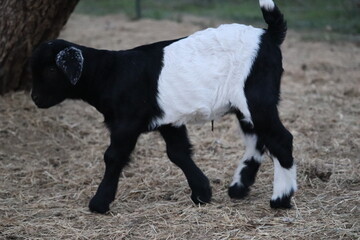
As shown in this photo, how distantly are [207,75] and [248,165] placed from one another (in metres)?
0.97

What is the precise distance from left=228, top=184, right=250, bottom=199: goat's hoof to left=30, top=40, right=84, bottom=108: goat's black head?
5.07 ft

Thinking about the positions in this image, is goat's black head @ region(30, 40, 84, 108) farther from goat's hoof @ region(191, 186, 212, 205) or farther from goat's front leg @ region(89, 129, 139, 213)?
goat's hoof @ region(191, 186, 212, 205)

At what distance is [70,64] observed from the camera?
4824 millimetres

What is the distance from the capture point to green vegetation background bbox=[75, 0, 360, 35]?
13.7 metres

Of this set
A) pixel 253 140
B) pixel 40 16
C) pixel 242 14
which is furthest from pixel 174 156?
pixel 242 14

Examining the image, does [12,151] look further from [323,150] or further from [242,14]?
[242,14]

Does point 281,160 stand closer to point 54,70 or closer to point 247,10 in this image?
point 54,70

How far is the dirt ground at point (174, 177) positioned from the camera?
455cm

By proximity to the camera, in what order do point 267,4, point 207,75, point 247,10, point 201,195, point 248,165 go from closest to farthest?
1. point 207,75
2. point 267,4
3. point 201,195
4. point 248,165
5. point 247,10

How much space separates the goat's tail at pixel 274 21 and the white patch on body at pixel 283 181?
3.09 ft

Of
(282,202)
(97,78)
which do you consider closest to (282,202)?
(282,202)

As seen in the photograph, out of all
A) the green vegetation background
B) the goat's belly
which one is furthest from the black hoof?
the green vegetation background

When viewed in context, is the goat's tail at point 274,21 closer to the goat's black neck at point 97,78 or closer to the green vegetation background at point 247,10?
the goat's black neck at point 97,78

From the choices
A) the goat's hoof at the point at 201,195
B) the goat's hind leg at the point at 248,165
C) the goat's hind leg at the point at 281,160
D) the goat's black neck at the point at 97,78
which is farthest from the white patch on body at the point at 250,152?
the goat's black neck at the point at 97,78
